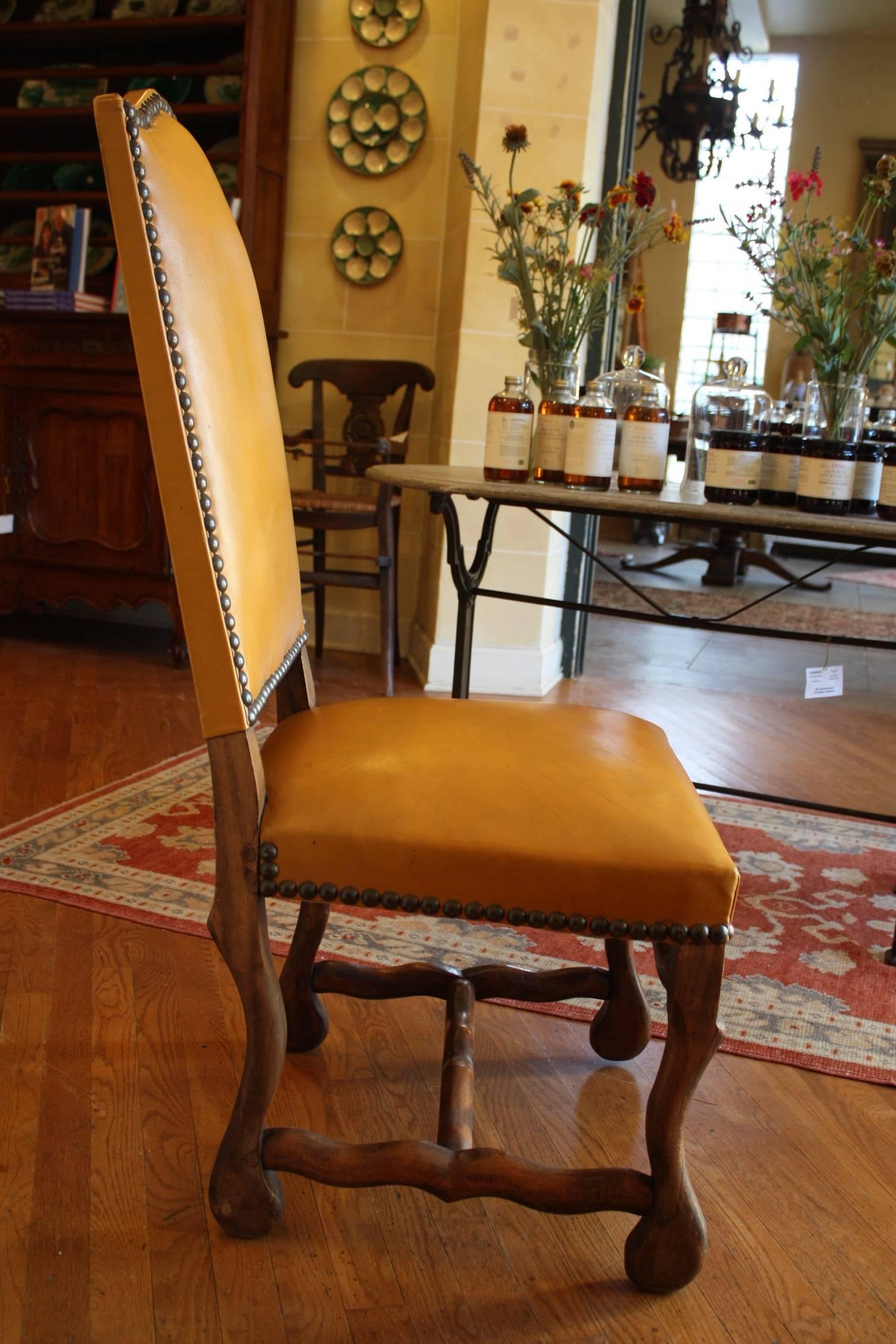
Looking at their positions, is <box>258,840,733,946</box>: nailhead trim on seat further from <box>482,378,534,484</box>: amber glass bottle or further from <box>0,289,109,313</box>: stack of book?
<box>0,289,109,313</box>: stack of book

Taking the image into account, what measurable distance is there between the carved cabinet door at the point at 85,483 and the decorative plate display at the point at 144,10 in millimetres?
1165

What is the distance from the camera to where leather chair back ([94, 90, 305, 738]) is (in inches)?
41.1

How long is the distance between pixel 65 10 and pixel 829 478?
3.67 m

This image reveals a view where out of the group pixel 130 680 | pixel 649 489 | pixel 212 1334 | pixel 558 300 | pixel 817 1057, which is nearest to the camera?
pixel 212 1334

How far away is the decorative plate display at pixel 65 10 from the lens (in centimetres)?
420

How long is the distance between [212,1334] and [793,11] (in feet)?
30.1

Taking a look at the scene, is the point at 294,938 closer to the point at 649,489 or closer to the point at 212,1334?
the point at 212,1334

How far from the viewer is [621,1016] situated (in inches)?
64.1

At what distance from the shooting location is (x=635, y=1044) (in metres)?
1.64

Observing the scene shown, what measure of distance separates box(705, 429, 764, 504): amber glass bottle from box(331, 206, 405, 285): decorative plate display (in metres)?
2.40

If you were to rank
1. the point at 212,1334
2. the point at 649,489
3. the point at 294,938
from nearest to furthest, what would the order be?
the point at 212,1334
the point at 294,938
the point at 649,489

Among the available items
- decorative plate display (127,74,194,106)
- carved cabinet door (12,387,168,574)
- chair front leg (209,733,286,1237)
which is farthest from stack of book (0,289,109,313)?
A: chair front leg (209,733,286,1237)

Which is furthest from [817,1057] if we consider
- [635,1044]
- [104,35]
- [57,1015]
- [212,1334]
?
[104,35]

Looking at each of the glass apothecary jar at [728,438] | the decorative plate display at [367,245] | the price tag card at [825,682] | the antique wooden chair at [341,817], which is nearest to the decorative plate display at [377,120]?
the decorative plate display at [367,245]
